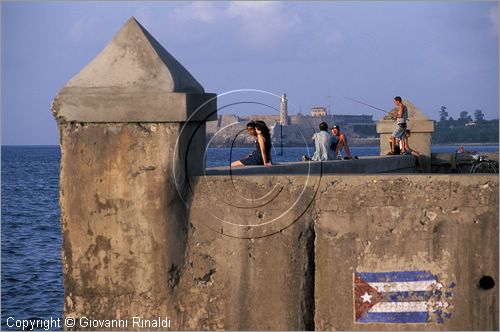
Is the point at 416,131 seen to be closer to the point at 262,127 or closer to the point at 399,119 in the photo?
the point at 399,119

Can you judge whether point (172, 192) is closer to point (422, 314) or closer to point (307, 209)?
point (307, 209)

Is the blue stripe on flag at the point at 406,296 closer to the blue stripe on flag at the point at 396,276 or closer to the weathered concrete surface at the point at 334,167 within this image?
the blue stripe on flag at the point at 396,276

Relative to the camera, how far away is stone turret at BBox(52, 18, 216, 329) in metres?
6.38

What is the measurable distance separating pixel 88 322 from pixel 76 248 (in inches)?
20.4

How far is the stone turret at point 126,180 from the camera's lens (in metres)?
6.38

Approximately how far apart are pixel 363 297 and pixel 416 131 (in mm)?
11925

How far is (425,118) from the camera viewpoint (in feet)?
59.4

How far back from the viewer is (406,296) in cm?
617

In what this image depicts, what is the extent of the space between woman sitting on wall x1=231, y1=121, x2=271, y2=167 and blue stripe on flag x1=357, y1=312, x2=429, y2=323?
2221mm

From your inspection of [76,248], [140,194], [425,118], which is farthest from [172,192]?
[425,118]

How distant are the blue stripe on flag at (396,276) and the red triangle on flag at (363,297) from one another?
4 cm

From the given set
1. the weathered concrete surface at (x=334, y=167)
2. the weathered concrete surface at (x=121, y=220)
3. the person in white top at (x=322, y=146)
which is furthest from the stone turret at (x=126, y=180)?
the person in white top at (x=322, y=146)

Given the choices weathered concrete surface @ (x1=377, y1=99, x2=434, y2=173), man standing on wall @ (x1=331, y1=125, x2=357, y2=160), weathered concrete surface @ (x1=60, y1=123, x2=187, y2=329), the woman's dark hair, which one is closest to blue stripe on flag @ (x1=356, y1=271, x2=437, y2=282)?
weathered concrete surface @ (x1=60, y1=123, x2=187, y2=329)

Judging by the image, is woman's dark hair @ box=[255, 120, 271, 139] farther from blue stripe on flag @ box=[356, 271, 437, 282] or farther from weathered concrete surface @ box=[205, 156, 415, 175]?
blue stripe on flag @ box=[356, 271, 437, 282]
